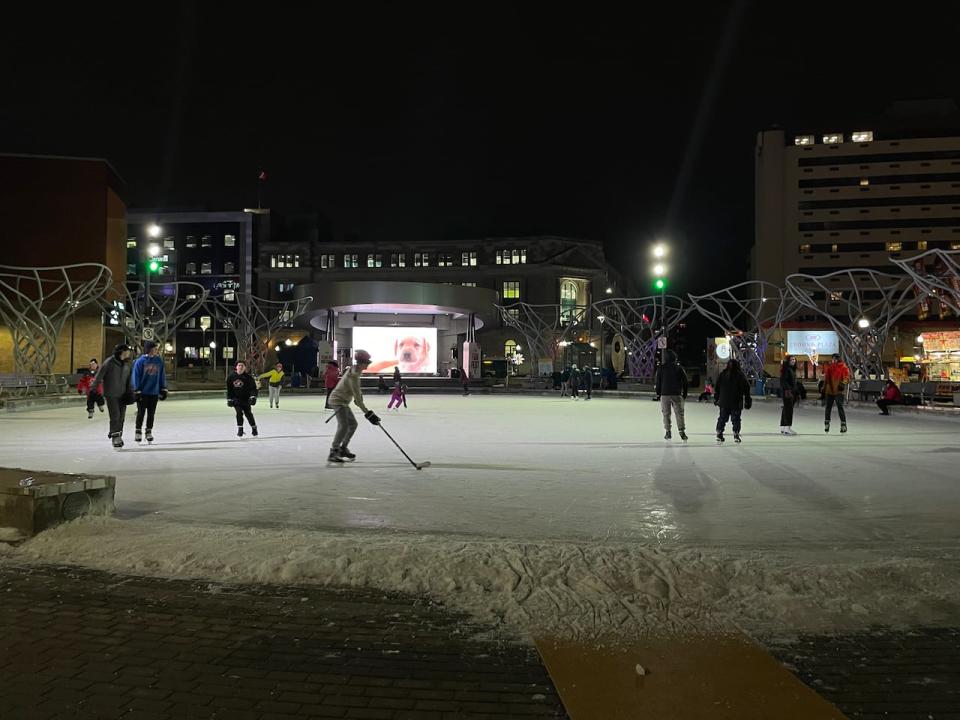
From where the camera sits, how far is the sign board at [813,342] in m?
65.3

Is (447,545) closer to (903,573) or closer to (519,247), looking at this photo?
Answer: (903,573)

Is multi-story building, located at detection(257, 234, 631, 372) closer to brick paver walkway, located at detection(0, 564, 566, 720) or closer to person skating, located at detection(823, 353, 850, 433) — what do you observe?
person skating, located at detection(823, 353, 850, 433)

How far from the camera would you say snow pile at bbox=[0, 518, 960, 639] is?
4336mm

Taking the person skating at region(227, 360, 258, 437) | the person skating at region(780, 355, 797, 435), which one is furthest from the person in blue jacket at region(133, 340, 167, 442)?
the person skating at region(780, 355, 797, 435)

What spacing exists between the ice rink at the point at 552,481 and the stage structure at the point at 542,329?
43.9 metres

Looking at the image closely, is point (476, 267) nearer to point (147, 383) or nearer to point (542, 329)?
point (542, 329)

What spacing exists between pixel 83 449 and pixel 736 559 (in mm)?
11370

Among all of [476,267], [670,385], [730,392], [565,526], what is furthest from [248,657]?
[476,267]

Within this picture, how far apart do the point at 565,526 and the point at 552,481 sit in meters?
2.60

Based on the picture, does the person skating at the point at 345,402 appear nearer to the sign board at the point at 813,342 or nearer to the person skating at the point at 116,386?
the person skating at the point at 116,386

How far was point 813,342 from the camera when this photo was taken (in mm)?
65750

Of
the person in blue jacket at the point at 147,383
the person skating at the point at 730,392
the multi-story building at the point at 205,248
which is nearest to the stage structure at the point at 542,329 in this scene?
the multi-story building at the point at 205,248

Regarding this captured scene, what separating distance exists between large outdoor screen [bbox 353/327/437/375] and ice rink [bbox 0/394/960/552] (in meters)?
41.6

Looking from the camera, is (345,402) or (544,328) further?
(544,328)
